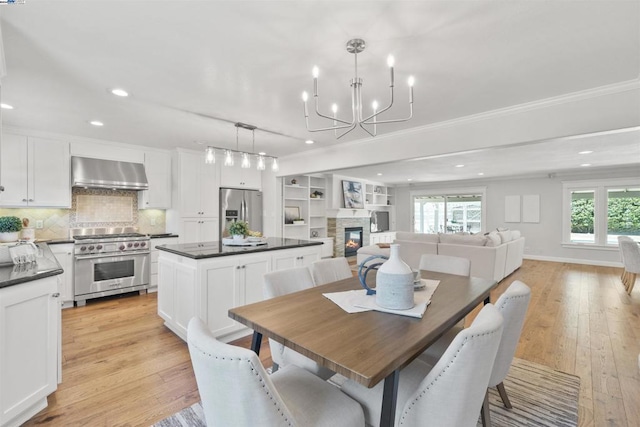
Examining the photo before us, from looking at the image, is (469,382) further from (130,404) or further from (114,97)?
(114,97)

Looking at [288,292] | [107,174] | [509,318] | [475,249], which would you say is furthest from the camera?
[475,249]

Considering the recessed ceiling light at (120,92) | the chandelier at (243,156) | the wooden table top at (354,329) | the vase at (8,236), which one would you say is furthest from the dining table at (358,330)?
the vase at (8,236)

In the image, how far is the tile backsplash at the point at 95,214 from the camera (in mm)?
4078

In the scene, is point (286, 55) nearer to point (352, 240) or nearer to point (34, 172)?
point (34, 172)

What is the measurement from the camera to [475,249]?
497 cm

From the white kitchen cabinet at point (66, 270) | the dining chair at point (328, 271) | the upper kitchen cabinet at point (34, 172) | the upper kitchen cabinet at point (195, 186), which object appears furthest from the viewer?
the upper kitchen cabinet at point (195, 186)

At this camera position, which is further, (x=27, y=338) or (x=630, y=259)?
(x=630, y=259)

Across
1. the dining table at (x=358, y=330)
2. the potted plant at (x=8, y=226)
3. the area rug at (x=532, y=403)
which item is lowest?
the area rug at (x=532, y=403)

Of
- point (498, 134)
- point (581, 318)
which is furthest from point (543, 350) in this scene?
point (498, 134)

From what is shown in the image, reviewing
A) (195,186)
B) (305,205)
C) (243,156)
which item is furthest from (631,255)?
(195,186)

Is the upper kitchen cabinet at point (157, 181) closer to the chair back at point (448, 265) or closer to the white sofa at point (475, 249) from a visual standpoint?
the white sofa at point (475, 249)

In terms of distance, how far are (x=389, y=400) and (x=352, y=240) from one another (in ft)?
23.6

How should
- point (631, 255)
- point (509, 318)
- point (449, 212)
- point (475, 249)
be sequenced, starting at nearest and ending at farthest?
1. point (509, 318)
2. point (631, 255)
3. point (475, 249)
4. point (449, 212)

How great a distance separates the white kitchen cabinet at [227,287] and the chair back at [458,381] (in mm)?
1983
